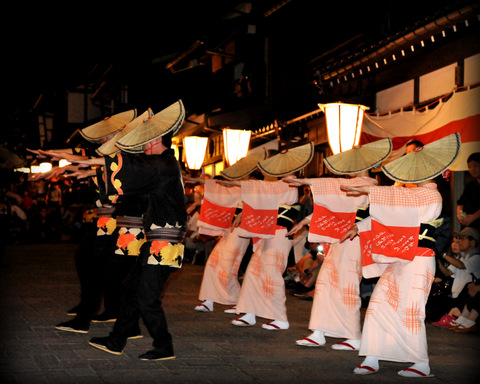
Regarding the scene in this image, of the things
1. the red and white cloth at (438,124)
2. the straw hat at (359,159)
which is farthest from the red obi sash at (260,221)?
the red and white cloth at (438,124)

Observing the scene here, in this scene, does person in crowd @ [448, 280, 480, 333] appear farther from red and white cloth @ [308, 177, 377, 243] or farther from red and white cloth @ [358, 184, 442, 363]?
red and white cloth @ [358, 184, 442, 363]

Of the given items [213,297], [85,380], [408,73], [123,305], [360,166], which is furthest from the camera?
[408,73]

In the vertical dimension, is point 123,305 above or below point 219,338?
above

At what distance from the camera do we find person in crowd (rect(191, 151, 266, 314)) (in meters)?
8.73

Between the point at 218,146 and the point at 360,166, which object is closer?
the point at 360,166

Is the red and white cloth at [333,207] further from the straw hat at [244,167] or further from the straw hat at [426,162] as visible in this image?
the straw hat at [244,167]

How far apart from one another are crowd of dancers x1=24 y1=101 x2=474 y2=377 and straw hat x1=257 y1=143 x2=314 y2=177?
0.02 m

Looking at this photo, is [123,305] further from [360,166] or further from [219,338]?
[360,166]

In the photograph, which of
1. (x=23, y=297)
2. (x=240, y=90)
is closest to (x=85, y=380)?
(x=23, y=297)

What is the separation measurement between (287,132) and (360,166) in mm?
8917

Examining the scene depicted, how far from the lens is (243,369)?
5.35 metres

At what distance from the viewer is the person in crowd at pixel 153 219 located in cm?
539

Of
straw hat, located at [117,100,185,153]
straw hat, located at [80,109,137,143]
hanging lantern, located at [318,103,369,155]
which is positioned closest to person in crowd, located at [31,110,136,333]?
straw hat, located at [80,109,137,143]

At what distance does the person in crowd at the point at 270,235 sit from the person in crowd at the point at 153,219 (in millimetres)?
2151
